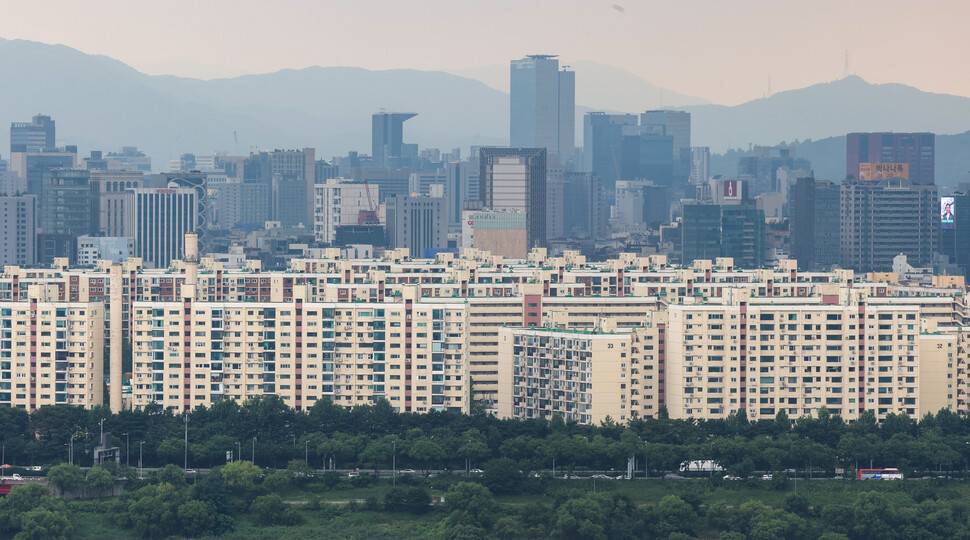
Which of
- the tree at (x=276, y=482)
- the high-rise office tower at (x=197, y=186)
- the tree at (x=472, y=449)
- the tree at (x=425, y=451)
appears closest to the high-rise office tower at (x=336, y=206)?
the high-rise office tower at (x=197, y=186)

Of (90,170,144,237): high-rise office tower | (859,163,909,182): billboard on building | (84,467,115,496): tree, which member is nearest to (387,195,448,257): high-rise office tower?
(90,170,144,237): high-rise office tower

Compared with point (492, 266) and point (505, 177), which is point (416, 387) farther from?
point (505, 177)

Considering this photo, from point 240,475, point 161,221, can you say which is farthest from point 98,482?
point 161,221

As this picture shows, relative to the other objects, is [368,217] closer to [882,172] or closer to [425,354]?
[882,172]

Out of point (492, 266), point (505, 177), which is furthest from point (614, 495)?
point (505, 177)

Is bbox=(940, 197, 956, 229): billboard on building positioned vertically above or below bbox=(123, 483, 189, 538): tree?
above

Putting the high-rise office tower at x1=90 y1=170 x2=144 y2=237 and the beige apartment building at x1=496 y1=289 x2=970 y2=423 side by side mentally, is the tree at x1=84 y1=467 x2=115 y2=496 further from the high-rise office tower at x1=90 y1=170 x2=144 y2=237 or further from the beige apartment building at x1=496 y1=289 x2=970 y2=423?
the high-rise office tower at x1=90 y1=170 x2=144 y2=237

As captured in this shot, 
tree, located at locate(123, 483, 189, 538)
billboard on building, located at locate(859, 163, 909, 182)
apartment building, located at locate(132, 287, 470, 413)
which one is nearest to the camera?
tree, located at locate(123, 483, 189, 538)
